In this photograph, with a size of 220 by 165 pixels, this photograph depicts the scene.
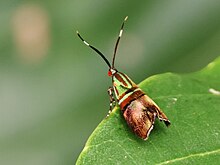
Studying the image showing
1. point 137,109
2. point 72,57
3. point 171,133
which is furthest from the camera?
point 72,57

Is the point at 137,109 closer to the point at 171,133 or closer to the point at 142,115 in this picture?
the point at 142,115

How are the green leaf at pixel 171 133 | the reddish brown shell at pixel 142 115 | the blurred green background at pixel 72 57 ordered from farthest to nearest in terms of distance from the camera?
1. the blurred green background at pixel 72 57
2. the reddish brown shell at pixel 142 115
3. the green leaf at pixel 171 133

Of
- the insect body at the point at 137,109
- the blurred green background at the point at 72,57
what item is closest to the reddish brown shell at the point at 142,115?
the insect body at the point at 137,109

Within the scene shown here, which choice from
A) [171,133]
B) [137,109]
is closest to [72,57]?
[137,109]

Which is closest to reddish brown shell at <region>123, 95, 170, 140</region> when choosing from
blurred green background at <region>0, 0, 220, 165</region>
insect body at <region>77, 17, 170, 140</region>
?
insect body at <region>77, 17, 170, 140</region>

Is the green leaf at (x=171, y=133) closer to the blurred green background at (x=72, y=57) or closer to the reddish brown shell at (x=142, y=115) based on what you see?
the reddish brown shell at (x=142, y=115)

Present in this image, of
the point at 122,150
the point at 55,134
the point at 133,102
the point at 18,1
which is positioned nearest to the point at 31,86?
the point at 55,134

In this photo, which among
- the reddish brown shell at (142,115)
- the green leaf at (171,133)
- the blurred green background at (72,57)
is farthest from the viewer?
the blurred green background at (72,57)
